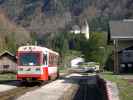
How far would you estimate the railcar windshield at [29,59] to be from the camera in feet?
132

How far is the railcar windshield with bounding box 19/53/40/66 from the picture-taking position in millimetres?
40094

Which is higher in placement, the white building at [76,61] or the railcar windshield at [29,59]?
the white building at [76,61]

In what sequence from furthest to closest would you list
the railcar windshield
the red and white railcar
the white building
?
1. the white building
2. the railcar windshield
3. the red and white railcar

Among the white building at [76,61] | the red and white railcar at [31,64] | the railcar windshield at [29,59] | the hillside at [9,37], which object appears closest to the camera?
the red and white railcar at [31,64]

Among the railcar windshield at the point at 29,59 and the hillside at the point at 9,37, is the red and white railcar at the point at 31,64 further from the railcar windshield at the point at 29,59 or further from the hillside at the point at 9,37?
the hillside at the point at 9,37

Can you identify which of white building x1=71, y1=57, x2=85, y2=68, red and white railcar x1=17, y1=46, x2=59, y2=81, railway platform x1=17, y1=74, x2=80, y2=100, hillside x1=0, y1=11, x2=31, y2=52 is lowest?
railway platform x1=17, y1=74, x2=80, y2=100

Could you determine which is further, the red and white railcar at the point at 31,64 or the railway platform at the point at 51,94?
the red and white railcar at the point at 31,64

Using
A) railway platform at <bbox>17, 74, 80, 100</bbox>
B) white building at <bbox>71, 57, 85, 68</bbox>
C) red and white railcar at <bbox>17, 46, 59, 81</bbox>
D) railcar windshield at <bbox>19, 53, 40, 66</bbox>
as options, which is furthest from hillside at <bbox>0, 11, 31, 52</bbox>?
railway platform at <bbox>17, 74, 80, 100</bbox>

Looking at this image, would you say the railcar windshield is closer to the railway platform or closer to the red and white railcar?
→ the red and white railcar

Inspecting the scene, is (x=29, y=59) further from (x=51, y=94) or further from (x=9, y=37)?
(x=9, y=37)

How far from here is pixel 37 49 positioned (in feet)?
134

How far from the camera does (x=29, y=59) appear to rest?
40.2 m

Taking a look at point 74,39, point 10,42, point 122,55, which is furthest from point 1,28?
point 74,39

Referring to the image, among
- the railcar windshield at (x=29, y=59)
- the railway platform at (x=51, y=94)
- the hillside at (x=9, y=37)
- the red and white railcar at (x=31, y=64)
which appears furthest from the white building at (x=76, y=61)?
the railway platform at (x=51, y=94)
